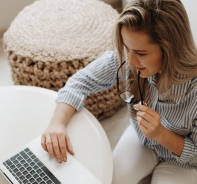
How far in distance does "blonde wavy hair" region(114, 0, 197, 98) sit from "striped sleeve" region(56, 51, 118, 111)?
0.65ft

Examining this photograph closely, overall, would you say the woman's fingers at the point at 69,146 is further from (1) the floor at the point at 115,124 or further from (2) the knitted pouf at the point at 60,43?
(1) the floor at the point at 115,124

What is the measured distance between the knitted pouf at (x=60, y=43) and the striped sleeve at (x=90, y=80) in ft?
1.03

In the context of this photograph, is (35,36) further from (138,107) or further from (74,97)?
(138,107)

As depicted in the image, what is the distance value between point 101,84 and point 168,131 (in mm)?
258

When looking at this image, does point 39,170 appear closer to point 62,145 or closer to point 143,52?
point 62,145

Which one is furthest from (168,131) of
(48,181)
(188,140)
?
(48,181)

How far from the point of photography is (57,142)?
89 centimetres

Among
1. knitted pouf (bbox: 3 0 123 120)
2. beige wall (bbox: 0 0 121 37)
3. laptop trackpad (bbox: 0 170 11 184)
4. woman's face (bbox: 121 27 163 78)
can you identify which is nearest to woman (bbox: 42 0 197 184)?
woman's face (bbox: 121 27 163 78)

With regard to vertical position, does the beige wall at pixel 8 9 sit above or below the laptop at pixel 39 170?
below

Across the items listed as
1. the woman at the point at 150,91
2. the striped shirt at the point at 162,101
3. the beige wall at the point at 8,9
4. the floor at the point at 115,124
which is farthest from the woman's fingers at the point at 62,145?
the beige wall at the point at 8,9

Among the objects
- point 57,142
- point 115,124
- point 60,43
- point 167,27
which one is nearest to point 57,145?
point 57,142

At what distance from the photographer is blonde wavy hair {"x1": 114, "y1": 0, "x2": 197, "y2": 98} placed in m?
0.76

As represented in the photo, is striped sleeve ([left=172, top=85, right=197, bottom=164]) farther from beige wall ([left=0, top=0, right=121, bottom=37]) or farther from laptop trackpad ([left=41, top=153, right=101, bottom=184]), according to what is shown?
beige wall ([left=0, top=0, right=121, bottom=37])

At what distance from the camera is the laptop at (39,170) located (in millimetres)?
820
